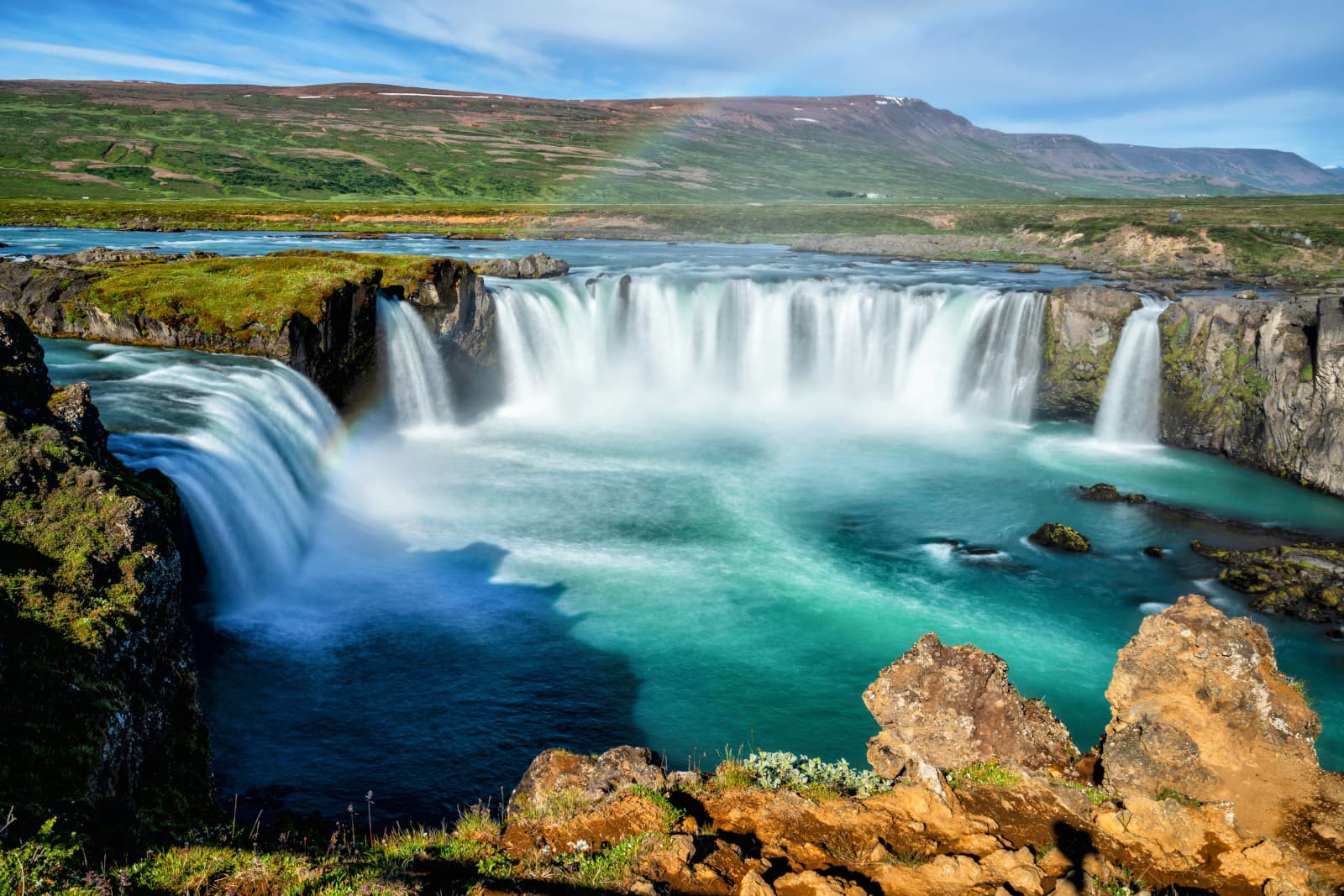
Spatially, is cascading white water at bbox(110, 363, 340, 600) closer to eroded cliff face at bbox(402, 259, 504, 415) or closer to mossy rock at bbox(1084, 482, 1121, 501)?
eroded cliff face at bbox(402, 259, 504, 415)

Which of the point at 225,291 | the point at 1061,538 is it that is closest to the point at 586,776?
the point at 1061,538

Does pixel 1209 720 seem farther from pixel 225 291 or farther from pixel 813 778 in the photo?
pixel 225 291

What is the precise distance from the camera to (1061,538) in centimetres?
2367

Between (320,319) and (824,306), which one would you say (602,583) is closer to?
(320,319)

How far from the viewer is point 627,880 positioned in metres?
6.91

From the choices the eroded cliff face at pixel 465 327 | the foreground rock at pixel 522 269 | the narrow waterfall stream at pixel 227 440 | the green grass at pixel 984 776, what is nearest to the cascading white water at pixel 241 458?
the narrow waterfall stream at pixel 227 440

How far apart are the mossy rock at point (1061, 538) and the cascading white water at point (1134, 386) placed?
46.7 ft

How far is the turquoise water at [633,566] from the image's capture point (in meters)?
14.9

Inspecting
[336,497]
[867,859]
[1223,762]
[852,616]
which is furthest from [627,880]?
[336,497]

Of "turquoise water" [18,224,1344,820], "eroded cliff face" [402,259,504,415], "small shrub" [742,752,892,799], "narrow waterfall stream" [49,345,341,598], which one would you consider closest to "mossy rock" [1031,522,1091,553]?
"turquoise water" [18,224,1344,820]

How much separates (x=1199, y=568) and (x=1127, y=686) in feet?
47.9

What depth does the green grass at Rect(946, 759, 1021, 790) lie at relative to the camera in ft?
30.7

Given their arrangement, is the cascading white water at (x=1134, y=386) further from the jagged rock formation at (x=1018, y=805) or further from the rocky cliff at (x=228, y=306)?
the rocky cliff at (x=228, y=306)

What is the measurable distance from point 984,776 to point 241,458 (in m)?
18.3
